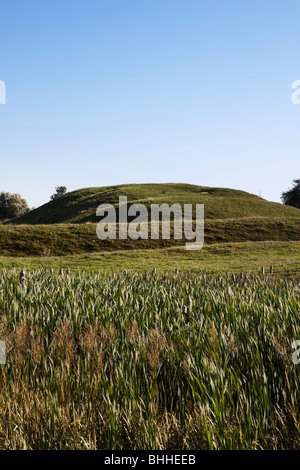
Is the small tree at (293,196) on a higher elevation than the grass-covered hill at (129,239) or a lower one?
higher

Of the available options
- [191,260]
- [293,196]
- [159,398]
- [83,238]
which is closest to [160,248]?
[191,260]

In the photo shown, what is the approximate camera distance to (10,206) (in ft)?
339

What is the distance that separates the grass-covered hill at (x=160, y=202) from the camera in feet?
227

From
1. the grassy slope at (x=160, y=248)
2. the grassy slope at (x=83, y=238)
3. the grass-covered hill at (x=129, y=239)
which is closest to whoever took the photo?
the grassy slope at (x=160, y=248)

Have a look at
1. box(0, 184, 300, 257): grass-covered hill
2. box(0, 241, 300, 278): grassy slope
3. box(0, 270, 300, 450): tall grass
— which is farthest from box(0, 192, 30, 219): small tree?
box(0, 270, 300, 450): tall grass

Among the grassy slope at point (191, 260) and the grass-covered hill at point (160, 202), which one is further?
the grass-covered hill at point (160, 202)

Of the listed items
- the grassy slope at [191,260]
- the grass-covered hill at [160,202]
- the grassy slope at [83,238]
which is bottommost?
the grassy slope at [191,260]

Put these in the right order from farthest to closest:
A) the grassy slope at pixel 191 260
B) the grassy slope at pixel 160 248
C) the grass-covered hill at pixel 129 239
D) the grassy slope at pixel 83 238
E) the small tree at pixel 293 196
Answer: the small tree at pixel 293 196 → the grass-covered hill at pixel 129 239 → the grassy slope at pixel 83 238 → the grassy slope at pixel 160 248 → the grassy slope at pixel 191 260

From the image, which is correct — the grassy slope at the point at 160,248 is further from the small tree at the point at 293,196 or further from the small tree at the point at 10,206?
the small tree at the point at 10,206

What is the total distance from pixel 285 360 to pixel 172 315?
2.51 meters

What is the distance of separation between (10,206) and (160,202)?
173 feet

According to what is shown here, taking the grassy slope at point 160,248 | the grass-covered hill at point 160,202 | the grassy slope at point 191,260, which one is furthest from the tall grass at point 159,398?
the grass-covered hill at point 160,202

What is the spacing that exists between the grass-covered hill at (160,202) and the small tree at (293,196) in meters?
18.6
